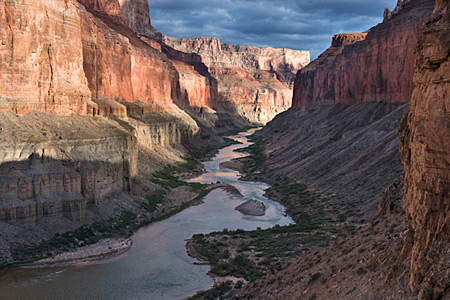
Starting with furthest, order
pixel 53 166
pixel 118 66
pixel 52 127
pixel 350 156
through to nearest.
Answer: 1. pixel 118 66
2. pixel 350 156
3. pixel 52 127
4. pixel 53 166

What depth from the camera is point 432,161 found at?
990cm

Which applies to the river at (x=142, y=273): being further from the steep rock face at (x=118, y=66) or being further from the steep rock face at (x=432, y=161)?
the steep rock face at (x=118, y=66)

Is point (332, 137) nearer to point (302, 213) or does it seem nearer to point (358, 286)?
point (302, 213)

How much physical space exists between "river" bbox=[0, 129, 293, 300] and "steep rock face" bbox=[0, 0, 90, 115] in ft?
43.3

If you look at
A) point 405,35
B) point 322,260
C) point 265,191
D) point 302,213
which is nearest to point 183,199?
point 265,191

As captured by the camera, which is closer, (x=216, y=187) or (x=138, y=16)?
(x=216, y=187)

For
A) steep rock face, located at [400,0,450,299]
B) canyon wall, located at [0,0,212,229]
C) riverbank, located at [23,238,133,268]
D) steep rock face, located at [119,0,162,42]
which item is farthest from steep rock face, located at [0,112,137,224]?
steep rock face, located at [119,0,162,42]

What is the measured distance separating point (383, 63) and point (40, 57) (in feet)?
151

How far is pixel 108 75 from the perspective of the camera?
191 feet

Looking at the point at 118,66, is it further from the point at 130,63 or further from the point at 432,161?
the point at 432,161

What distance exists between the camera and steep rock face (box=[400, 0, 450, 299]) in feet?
31.1

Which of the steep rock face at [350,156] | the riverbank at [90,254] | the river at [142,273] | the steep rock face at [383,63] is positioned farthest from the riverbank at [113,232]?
the steep rock face at [383,63]

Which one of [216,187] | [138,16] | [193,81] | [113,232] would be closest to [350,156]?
[216,187]

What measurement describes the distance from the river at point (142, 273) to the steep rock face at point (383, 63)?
29.4 meters
